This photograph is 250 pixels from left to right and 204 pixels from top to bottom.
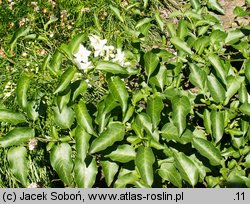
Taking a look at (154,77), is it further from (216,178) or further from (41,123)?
(41,123)

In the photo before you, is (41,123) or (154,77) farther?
(41,123)

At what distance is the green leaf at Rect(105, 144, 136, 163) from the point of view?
1.96m

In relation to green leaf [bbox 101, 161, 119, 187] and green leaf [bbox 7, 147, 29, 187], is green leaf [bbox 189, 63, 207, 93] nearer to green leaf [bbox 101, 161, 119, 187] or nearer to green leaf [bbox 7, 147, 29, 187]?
green leaf [bbox 101, 161, 119, 187]

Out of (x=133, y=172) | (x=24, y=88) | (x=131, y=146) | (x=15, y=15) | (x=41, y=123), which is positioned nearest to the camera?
(x=24, y=88)

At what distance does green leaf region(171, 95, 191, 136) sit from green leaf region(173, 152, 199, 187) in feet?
0.53

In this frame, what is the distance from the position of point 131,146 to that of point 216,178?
1.75ft

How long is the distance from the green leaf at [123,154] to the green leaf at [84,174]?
0.12m

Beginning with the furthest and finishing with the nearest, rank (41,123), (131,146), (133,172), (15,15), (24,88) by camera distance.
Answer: (15,15) < (41,123) < (133,172) < (131,146) < (24,88)

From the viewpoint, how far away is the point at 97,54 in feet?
6.82

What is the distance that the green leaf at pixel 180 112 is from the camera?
1.89 meters

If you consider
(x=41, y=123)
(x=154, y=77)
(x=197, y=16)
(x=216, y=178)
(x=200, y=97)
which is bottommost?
(x=216, y=178)

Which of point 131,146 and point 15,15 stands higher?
point 15,15

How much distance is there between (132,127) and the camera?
77.9 inches

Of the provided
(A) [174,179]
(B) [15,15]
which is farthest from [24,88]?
(B) [15,15]
